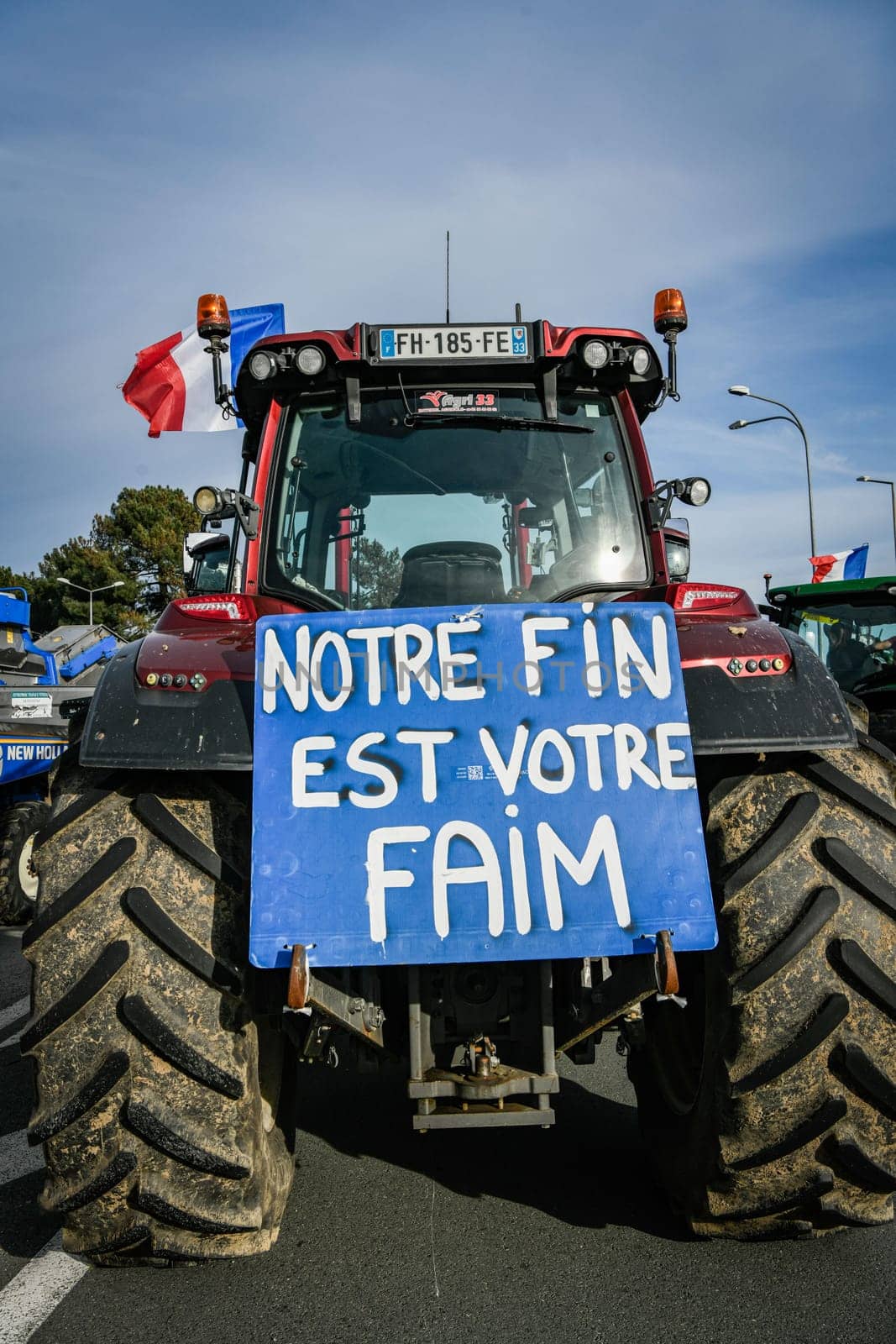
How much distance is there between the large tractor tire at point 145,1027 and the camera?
257cm

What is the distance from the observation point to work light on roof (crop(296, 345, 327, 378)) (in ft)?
12.4

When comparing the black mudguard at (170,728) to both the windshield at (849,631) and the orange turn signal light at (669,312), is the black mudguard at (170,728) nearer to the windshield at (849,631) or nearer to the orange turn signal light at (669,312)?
the orange turn signal light at (669,312)

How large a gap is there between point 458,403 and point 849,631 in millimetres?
9169

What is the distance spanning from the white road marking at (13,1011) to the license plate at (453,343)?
→ 4.19m

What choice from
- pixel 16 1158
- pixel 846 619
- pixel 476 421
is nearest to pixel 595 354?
pixel 476 421

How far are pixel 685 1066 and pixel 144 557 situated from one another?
58799mm

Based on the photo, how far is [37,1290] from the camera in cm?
281

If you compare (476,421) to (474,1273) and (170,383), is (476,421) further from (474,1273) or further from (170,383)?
(170,383)

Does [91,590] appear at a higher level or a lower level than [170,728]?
higher

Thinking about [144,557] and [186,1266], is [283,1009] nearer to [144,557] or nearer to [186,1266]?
[186,1266]

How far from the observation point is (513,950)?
2.52 m

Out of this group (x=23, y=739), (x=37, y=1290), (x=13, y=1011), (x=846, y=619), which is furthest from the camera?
(x=846, y=619)

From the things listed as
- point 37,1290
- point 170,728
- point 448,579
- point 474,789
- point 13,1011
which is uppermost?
point 448,579

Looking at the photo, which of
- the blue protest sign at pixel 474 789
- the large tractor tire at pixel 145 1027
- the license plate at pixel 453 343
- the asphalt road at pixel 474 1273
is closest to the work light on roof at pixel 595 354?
the license plate at pixel 453 343
